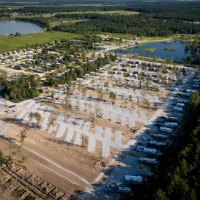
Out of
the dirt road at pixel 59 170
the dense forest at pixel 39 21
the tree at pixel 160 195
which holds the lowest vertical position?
the dirt road at pixel 59 170

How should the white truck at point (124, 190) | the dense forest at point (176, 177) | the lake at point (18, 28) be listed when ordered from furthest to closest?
the lake at point (18, 28) < the white truck at point (124, 190) < the dense forest at point (176, 177)

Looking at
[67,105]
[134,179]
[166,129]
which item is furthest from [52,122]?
[166,129]

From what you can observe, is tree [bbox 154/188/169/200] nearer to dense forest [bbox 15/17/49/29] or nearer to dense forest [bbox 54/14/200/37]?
dense forest [bbox 54/14/200/37]

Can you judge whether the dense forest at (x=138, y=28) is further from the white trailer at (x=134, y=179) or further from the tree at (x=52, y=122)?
the white trailer at (x=134, y=179)

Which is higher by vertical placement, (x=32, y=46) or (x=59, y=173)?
(x=32, y=46)

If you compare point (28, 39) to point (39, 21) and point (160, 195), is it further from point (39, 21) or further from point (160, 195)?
point (160, 195)

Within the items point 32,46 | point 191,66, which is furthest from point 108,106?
point 32,46

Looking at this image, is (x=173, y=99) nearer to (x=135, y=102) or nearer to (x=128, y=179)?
(x=135, y=102)

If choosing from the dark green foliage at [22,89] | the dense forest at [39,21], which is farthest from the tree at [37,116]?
the dense forest at [39,21]
